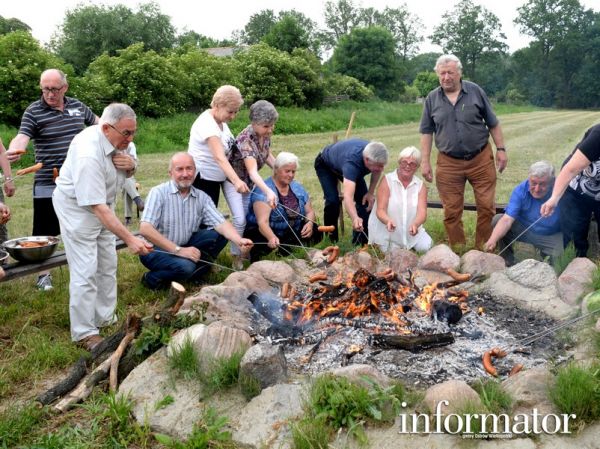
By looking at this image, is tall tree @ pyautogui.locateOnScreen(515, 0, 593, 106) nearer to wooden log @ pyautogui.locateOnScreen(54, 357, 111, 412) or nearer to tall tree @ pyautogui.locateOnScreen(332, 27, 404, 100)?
tall tree @ pyautogui.locateOnScreen(332, 27, 404, 100)

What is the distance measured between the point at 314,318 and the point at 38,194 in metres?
2.91

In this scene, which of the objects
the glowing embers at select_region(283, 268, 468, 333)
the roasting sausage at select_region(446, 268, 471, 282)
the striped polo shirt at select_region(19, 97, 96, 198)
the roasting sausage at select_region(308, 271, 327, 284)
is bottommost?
the glowing embers at select_region(283, 268, 468, 333)

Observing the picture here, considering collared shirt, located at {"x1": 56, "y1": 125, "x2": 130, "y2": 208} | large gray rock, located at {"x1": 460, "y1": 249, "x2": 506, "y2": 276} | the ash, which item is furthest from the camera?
large gray rock, located at {"x1": 460, "y1": 249, "x2": 506, "y2": 276}

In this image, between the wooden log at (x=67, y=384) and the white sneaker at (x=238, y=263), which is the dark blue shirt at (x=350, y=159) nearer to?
the white sneaker at (x=238, y=263)

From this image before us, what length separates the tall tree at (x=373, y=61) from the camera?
3953cm

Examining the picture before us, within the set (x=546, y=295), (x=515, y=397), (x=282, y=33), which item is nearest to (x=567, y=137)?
(x=282, y=33)

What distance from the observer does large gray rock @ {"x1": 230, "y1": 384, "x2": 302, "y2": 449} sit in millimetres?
2635

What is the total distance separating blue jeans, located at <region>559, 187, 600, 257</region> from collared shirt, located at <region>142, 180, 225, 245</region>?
303 cm

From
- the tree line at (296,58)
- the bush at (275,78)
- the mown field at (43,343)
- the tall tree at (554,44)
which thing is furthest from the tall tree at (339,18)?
the mown field at (43,343)

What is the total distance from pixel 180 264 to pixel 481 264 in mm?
2517

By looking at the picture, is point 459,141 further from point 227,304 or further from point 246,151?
point 227,304

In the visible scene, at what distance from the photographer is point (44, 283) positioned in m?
5.08

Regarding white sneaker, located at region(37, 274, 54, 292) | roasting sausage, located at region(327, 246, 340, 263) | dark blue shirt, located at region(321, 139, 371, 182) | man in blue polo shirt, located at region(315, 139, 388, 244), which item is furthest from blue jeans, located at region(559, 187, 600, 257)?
white sneaker, located at region(37, 274, 54, 292)

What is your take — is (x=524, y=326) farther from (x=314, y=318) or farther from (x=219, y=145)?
(x=219, y=145)
